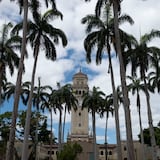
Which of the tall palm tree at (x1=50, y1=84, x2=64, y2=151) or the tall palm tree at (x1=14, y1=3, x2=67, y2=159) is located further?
the tall palm tree at (x1=50, y1=84, x2=64, y2=151)

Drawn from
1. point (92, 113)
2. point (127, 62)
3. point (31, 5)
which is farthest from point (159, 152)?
point (31, 5)

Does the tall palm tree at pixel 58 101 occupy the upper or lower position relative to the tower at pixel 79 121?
lower

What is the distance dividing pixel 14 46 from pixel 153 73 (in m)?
18.2

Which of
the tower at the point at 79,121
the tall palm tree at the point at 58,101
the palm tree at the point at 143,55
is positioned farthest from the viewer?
the tower at the point at 79,121

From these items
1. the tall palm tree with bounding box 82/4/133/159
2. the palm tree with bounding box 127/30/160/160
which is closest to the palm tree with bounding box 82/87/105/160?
the palm tree with bounding box 127/30/160/160

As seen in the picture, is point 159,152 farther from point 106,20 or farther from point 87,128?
point 106,20

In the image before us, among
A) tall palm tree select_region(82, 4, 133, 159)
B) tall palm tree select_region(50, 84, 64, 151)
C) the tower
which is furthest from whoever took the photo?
Answer: the tower

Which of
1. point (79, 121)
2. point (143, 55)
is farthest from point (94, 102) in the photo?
point (79, 121)

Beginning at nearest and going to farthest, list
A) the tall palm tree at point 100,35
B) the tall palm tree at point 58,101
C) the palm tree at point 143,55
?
the tall palm tree at point 100,35 < the palm tree at point 143,55 < the tall palm tree at point 58,101

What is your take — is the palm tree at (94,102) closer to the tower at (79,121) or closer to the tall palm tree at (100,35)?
the tall palm tree at (100,35)

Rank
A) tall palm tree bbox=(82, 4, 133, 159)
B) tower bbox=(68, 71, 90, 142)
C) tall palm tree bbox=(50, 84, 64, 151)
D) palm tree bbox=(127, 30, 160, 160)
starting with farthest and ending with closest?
tower bbox=(68, 71, 90, 142) < tall palm tree bbox=(50, 84, 64, 151) < palm tree bbox=(127, 30, 160, 160) < tall palm tree bbox=(82, 4, 133, 159)

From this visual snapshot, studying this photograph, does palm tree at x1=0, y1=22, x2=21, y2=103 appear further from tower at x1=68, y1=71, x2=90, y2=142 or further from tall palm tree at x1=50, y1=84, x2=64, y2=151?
tower at x1=68, y1=71, x2=90, y2=142

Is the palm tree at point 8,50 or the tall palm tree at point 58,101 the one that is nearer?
the palm tree at point 8,50

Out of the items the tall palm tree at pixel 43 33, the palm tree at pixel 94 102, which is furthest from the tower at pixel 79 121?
the tall palm tree at pixel 43 33
